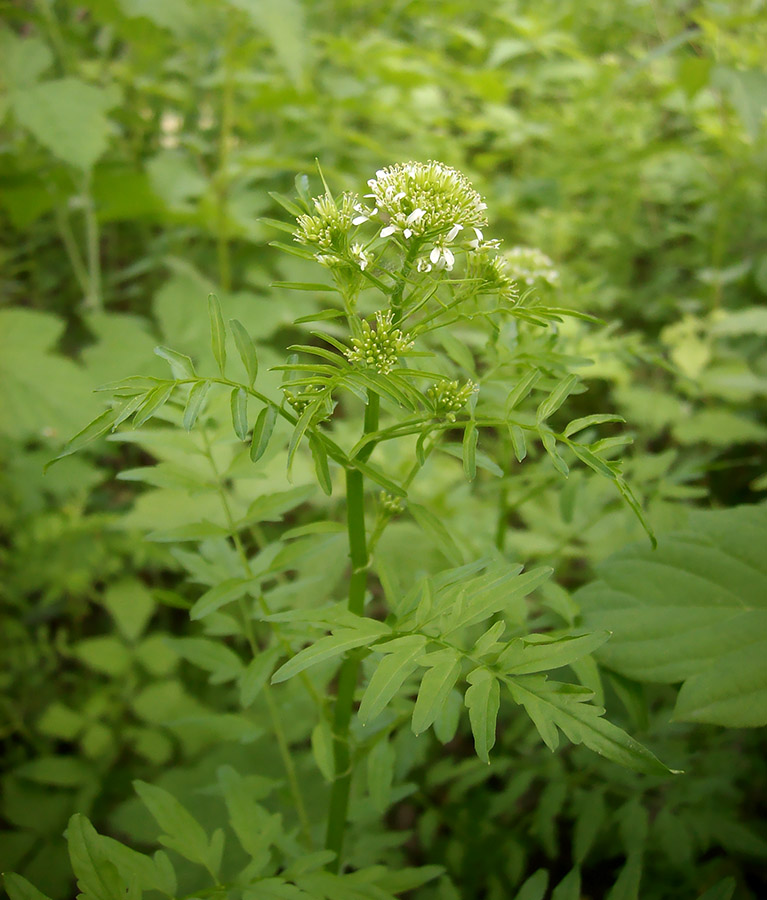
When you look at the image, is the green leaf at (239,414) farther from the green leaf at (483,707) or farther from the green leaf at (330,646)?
the green leaf at (483,707)

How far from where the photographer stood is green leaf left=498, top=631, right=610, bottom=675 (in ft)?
2.40

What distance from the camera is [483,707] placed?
71 cm

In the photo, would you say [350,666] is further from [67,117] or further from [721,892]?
[67,117]

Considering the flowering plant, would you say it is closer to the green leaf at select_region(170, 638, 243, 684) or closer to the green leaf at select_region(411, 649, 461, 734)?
the green leaf at select_region(411, 649, 461, 734)

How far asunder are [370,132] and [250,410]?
112 inches

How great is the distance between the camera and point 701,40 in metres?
2.53

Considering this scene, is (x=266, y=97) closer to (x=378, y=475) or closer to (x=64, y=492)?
(x=64, y=492)

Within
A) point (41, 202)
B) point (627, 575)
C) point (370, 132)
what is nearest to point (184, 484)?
point (627, 575)

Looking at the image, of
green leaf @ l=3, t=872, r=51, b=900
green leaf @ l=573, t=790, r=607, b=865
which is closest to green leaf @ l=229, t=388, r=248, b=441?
green leaf @ l=3, t=872, r=51, b=900

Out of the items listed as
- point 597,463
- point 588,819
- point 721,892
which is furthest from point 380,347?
point 588,819

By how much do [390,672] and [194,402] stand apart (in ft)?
1.23

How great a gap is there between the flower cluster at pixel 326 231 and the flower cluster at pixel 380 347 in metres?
0.09

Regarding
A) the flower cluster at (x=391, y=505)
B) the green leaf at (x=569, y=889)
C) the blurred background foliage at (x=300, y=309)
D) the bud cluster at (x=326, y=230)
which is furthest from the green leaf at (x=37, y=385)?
the green leaf at (x=569, y=889)

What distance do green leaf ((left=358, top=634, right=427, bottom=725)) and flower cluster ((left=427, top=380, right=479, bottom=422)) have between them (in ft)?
0.88
